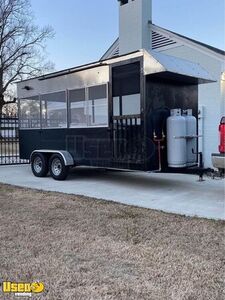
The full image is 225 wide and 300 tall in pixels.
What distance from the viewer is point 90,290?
3.00 m

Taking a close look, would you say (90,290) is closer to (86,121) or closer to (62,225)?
(62,225)

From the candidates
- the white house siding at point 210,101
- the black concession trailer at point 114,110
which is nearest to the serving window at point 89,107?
the black concession trailer at point 114,110

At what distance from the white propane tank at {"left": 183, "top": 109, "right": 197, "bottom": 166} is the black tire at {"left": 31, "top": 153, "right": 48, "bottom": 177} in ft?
12.8

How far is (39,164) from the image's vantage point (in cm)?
980

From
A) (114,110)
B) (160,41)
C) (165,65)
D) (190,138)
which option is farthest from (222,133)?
(160,41)

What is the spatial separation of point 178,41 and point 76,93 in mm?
4444

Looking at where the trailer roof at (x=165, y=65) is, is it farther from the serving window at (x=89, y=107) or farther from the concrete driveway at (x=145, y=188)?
the concrete driveway at (x=145, y=188)

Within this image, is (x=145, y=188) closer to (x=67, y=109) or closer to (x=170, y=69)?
(x=170, y=69)

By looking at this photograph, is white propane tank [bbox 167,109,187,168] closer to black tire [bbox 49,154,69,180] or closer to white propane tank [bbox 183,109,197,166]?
white propane tank [bbox 183,109,197,166]

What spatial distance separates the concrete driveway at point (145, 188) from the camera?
603cm

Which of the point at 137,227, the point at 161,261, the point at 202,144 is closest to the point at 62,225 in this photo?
the point at 137,227

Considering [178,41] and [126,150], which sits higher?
[178,41]

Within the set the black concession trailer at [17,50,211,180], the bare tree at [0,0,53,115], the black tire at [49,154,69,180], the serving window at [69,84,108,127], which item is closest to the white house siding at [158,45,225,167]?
the black concession trailer at [17,50,211,180]

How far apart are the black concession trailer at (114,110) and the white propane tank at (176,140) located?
64 millimetres
